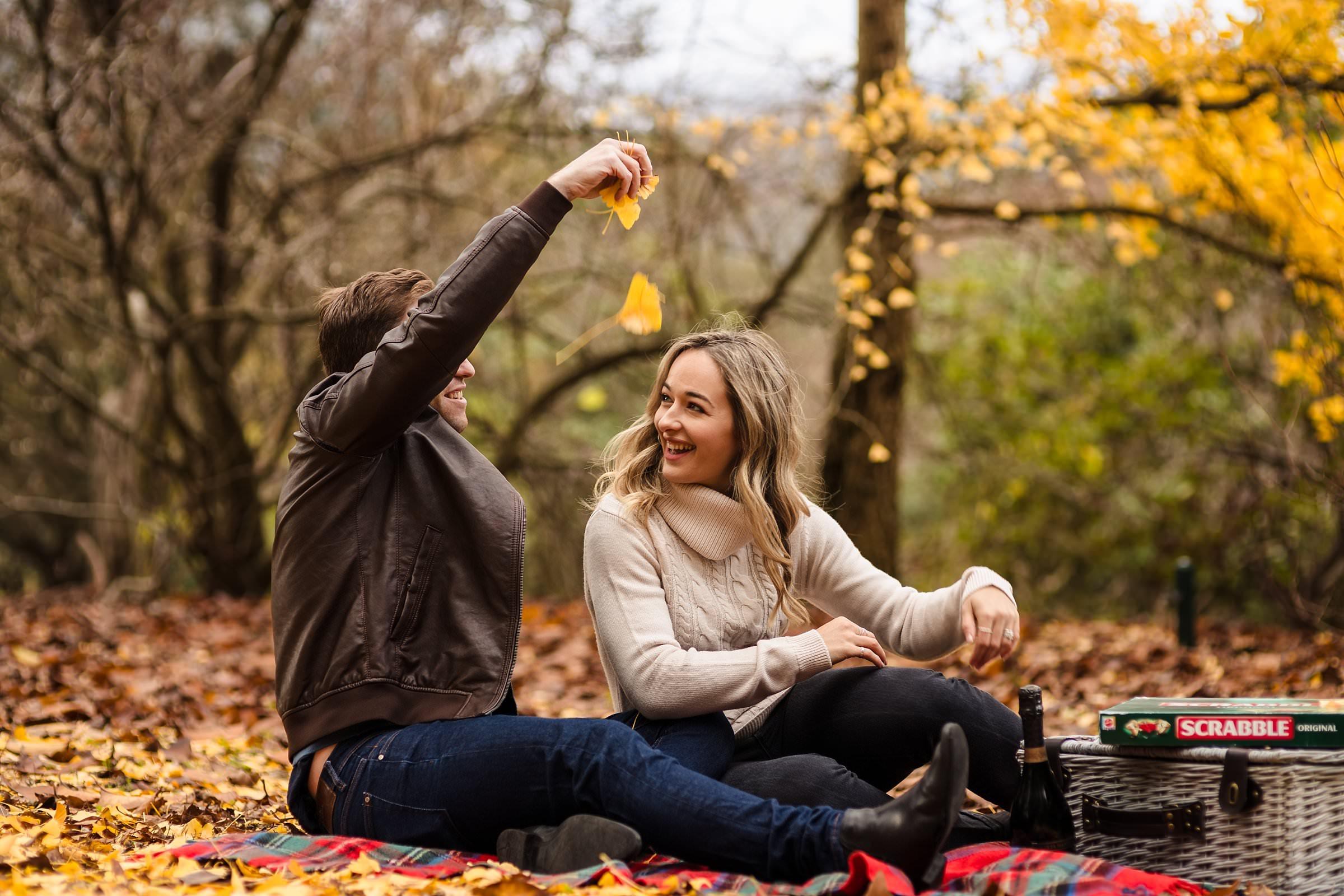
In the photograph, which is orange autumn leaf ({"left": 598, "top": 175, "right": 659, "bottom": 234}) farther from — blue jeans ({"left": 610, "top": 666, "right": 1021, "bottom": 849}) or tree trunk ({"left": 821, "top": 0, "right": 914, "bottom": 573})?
tree trunk ({"left": 821, "top": 0, "right": 914, "bottom": 573})

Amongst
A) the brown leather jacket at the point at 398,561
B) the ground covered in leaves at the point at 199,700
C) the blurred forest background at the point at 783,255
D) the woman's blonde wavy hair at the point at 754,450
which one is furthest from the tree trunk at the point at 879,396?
the brown leather jacket at the point at 398,561

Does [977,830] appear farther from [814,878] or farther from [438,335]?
[438,335]

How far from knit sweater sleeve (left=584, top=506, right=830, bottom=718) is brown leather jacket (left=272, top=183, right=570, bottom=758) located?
0.20m

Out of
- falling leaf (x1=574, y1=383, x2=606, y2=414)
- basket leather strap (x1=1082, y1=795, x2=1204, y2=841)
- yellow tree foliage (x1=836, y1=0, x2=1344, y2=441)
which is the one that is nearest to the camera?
basket leather strap (x1=1082, y1=795, x2=1204, y2=841)

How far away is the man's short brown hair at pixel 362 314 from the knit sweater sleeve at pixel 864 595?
3.44 feet

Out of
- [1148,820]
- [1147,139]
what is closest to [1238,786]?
[1148,820]

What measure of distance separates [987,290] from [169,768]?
27.6 ft

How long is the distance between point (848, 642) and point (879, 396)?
408 centimetres

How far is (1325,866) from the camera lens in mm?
2363

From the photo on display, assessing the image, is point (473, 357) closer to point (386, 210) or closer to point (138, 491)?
point (386, 210)

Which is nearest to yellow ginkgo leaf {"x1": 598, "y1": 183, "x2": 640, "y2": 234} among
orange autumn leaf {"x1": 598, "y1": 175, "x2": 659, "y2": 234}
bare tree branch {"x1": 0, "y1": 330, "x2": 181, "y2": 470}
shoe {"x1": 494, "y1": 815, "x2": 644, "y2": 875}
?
orange autumn leaf {"x1": 598, "y1": 175, "x2": 659, "y2": 234}

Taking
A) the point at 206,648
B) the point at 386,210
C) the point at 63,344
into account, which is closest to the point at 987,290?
the point at 386,210

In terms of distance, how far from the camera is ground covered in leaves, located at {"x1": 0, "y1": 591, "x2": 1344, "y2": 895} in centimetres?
249

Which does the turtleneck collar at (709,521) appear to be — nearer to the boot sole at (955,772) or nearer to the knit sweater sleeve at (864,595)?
the knit sweater sleeve at (864,595)
